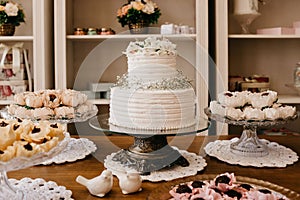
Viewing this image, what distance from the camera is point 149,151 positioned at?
3.97 ft

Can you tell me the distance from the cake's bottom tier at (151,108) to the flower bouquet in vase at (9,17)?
4.58ft

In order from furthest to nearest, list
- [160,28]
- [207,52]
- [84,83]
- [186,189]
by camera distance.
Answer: [84,83], [160,28], [207,52], [186,189]

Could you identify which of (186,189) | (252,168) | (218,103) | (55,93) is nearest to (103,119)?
(55,93)

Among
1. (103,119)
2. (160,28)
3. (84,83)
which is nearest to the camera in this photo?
(103,119)

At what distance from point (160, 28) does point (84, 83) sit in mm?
626

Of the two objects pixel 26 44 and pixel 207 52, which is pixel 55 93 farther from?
pixel 26 44

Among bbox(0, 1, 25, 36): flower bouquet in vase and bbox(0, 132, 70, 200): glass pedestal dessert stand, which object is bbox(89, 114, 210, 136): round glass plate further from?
bbox(0, 1, 25, 36): flower bouquet in vase

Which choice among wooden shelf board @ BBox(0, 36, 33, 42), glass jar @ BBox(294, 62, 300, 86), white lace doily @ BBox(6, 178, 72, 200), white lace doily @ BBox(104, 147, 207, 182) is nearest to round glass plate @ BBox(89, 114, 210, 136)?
white lace doily @ BBox(104, 147, 207, 182)

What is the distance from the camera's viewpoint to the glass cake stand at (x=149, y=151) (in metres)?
1.13

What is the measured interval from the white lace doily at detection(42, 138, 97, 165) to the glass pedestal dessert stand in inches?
11.4

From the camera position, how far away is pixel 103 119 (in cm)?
135

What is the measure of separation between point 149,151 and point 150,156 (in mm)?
17

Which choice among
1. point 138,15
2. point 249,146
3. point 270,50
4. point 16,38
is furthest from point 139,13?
point 249,146

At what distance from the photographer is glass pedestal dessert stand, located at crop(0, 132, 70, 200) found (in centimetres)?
80
